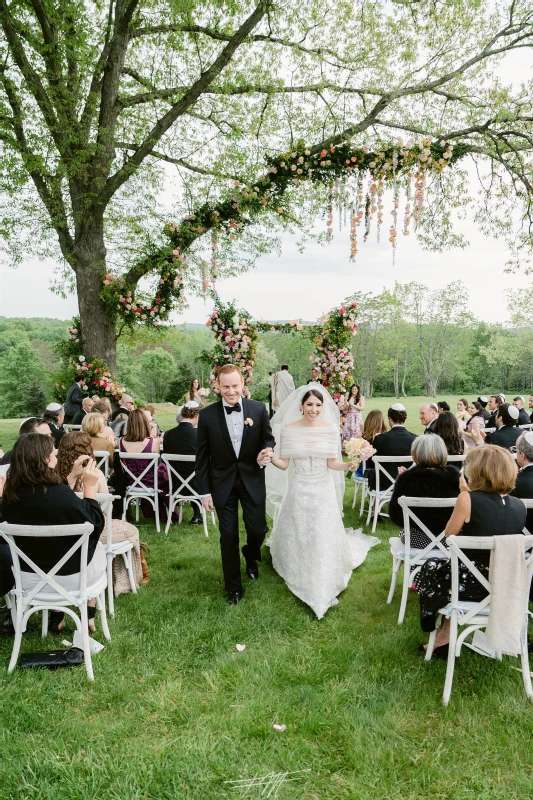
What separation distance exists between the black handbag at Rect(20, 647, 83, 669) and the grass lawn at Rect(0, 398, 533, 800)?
6 centimetres

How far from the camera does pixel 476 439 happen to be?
23.6ft

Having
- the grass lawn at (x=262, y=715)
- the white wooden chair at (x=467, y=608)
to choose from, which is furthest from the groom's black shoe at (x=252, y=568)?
the white wooden chair at (x=467, y=608)

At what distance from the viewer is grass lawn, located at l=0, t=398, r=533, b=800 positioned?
8.04ft

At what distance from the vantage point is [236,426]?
4.54m

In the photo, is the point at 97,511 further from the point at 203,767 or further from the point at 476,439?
the point at 476,439

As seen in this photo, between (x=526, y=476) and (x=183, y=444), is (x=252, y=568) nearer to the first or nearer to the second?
(x=183, y=444)

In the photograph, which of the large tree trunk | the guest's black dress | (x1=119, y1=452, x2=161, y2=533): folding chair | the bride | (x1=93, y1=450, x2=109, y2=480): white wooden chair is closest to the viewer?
the guest's black dress

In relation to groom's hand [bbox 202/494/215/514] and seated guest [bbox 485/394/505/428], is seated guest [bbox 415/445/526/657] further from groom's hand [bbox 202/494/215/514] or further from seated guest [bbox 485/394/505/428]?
seated guest [bbox 485/394/505/428]

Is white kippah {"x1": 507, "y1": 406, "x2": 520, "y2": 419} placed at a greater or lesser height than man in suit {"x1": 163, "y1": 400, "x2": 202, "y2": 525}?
greater

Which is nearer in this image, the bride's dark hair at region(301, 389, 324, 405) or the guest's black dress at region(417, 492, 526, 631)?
the guest's black dress at region(417, 492, 526, 631)

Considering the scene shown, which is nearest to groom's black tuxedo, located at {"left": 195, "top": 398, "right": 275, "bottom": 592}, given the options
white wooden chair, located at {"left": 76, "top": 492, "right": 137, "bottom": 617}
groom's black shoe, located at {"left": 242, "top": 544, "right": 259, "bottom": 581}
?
groom's black shoe, located at {"left": 242, "top": 544, "right": 259, "bottom": 581}

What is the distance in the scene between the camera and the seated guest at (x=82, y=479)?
3967 millimetres

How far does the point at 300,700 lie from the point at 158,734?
0.86 m

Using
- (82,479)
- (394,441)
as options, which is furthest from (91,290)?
(82,479)
